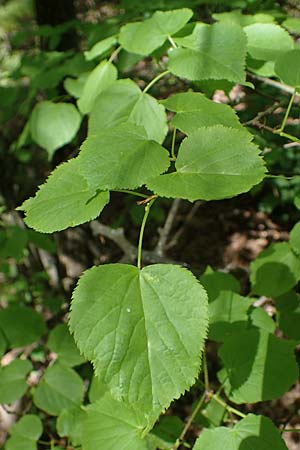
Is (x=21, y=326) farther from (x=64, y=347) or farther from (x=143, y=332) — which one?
(x=143, y=332)

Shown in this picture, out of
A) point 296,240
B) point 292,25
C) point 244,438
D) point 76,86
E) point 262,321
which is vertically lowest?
point 262,321

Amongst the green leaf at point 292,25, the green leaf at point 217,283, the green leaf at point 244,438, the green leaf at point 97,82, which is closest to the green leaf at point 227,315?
the green leaf at point 217,283

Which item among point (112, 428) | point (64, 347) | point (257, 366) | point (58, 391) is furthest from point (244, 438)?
point (64, 347)

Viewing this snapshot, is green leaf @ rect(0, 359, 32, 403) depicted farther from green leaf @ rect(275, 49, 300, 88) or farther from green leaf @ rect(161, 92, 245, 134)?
green leaf @ rect(275, 49, 300, 88)

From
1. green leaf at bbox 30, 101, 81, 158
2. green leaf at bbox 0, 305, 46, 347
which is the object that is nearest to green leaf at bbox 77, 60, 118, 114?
green leaf at bbox 30, 101, 81, 158

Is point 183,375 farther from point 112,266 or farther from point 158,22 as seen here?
point 158,22

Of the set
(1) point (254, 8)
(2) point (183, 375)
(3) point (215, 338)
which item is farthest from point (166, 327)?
(1) point (254, 8)
